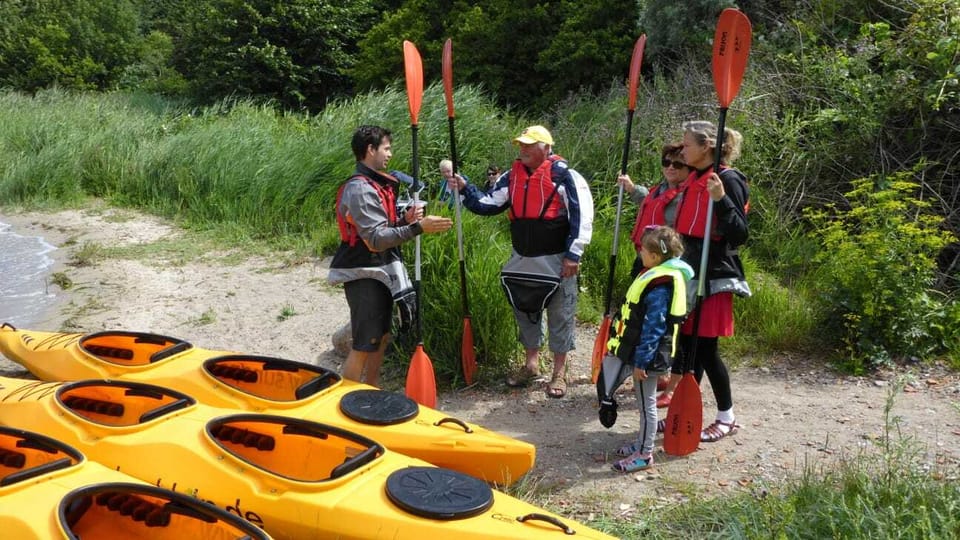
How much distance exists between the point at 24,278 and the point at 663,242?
6.71 metres

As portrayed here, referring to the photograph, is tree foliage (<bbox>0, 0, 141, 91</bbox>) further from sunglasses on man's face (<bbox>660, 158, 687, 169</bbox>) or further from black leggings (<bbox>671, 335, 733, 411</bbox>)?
black leggings (<bbox>671, 335, 733, 411</bbox>)

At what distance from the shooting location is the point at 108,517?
3143mm

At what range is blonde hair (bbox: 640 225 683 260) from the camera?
3.77 m

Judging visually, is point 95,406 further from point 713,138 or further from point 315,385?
point 713,138

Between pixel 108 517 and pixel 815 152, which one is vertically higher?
pixel 815 152

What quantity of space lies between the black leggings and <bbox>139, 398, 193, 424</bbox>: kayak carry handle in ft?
7.92

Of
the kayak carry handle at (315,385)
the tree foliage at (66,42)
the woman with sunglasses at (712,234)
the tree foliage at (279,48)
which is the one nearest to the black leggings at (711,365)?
the woman with sunglasses at (712,234)

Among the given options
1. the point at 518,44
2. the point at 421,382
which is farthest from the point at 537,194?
the point at 518,44

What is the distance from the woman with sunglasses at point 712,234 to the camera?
155 inches

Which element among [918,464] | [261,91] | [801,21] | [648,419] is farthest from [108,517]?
[261,91]

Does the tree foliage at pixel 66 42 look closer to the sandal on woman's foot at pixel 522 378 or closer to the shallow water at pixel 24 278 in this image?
the shallow water at pixel 24 278

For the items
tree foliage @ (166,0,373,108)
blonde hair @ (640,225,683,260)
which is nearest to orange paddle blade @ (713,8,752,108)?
blonde hair @ (640,225,683,260)

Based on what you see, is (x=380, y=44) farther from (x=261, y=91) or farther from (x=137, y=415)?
(x=137, y=415)

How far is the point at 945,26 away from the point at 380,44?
34.3ft
